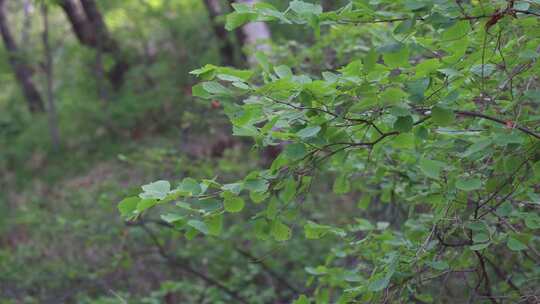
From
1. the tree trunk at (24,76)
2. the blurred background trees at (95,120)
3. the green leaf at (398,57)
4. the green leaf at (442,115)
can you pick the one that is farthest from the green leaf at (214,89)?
the tree trunk at (24,76)

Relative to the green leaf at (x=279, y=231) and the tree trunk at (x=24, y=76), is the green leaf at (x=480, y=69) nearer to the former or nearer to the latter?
the green leaf at (x=279, y=231)

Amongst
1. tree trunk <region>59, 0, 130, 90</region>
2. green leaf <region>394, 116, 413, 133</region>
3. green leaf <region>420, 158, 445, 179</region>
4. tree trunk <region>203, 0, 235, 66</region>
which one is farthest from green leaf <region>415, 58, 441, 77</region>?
tree trunk <region>59, 0, 130, 90</region>

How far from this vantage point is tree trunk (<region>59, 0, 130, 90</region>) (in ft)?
40.4

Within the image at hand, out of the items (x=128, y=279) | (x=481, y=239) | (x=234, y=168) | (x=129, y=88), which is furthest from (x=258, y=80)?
(x=129, y=88)

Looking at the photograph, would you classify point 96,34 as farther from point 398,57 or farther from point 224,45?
point 398,57

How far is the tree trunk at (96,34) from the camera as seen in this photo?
12305 millimetres

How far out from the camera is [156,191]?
1528 millimetres

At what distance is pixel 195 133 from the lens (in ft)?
26.0

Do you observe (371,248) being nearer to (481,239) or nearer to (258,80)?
(481,239)

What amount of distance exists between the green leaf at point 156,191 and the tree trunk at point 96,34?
36.6 ft

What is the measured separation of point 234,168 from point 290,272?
1.04 metres

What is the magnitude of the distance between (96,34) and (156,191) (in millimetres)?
11220

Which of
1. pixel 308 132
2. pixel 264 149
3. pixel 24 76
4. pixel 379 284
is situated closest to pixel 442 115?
pixel 308 132

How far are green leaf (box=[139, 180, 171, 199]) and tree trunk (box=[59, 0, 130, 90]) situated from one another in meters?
11.1
